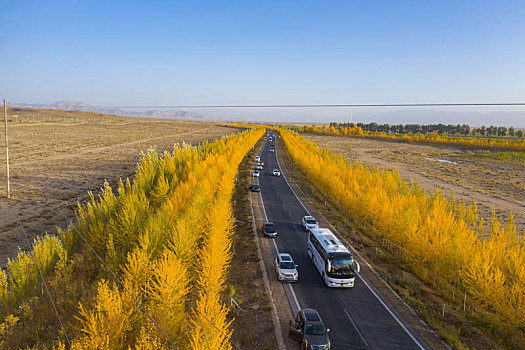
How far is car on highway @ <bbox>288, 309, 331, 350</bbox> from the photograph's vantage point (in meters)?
16.5

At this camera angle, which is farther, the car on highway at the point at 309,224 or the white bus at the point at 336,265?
the car on highway at the point at 309,224

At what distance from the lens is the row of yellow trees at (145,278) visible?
12.8m

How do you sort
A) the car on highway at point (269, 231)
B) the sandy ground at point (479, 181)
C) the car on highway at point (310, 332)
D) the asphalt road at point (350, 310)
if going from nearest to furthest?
the car on highway at point (310, 332) < the asphalt road at point (350, 310) < the car on highway at point (269, 231) < the sandy ground at point (479, 181)

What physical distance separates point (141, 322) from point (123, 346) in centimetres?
124

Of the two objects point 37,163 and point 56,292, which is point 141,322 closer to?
point 56,292

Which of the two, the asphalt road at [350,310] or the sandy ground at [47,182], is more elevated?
the sandy ground at [47,182]

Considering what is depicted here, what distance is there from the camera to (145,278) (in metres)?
17.5

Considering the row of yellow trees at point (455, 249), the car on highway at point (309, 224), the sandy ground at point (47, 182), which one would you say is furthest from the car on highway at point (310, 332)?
the sandy ground at point (47, 182)

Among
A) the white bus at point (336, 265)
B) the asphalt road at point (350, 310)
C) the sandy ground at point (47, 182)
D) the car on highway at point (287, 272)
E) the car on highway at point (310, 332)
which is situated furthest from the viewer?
the sandy ground at point (47, 182)

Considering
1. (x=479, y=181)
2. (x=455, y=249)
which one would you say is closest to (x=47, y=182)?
(x=455, y=249)

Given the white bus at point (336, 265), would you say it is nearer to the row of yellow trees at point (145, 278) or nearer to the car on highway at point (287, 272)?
the car on highway at point (287, 272)

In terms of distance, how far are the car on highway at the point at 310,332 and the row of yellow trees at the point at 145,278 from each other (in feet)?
14.0

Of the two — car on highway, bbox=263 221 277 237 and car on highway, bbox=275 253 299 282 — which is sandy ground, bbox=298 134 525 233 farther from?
car on highway, bbox=275 253 299 282

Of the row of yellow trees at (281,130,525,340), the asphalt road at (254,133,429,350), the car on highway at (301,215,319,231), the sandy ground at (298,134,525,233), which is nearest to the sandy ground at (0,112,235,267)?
the asphalt road at (254,133,429,350)
